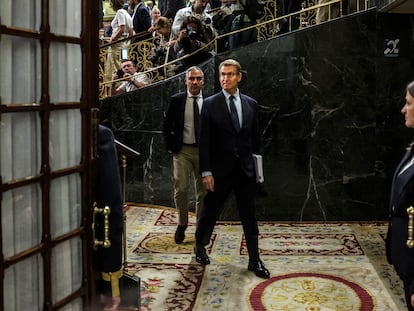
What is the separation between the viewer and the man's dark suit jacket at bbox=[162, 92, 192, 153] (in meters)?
5.93

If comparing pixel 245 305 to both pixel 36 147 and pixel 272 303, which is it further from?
pixel 36 147

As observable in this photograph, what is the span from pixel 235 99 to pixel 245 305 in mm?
→ 1692

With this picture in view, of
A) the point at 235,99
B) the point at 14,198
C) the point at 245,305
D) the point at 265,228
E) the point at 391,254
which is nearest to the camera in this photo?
the point at 14,198

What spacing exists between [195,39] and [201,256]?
10.2ft

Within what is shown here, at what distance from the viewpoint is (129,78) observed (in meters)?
8.25

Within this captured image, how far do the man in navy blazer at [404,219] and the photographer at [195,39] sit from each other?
15.7 ft

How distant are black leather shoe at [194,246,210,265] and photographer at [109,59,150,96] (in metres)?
3.39

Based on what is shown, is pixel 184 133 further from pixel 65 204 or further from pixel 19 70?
pixel 19 70

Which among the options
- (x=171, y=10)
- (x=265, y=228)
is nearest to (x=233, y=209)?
(x=265, y=228)

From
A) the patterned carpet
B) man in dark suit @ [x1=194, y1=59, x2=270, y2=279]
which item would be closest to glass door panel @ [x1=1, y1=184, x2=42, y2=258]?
the patterned carpet

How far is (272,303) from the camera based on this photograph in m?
4.32

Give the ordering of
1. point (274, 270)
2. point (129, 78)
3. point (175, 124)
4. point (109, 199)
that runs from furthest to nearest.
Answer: point (129, 78) < point (175, 124) < point (274, 270) < point (109, 199)

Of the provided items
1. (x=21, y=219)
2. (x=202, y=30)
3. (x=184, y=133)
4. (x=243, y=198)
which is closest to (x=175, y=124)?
(x=184, y=133)

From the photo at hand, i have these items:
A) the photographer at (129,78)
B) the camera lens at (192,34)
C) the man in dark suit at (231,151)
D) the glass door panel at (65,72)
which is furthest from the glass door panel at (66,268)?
the photographer at (129,78)
